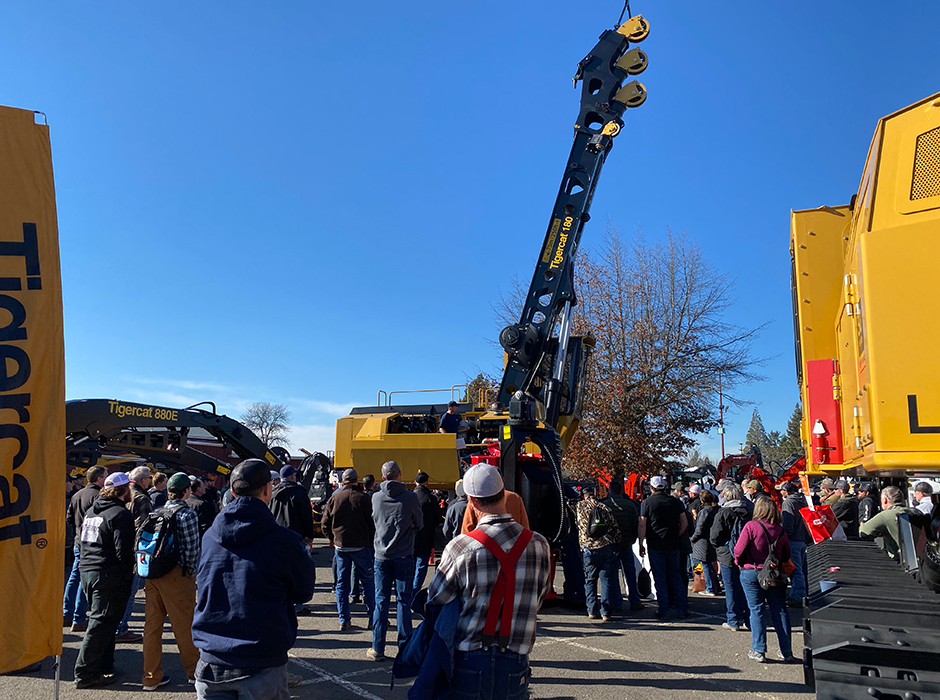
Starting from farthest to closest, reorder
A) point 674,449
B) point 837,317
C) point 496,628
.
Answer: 1. point 674,449
2. point 837,317
3. point 496,628

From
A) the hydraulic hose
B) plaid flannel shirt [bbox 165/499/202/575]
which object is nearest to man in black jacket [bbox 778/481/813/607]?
the hydraulic hose

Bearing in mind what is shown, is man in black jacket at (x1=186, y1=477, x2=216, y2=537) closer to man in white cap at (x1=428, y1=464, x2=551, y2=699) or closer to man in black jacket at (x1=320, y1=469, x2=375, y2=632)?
man in black jacket at (x1=320, y1=469, x2=375, y2=632)

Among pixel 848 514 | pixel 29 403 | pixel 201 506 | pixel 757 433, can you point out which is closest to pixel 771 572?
pixel 848 514

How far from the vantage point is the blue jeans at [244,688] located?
11.1ft

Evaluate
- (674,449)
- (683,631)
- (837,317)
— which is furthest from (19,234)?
(674,449)

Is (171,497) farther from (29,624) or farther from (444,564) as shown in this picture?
(444,564)

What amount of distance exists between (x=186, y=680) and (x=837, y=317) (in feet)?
21.4

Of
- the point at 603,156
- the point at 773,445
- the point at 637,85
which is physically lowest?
the point at 773,445

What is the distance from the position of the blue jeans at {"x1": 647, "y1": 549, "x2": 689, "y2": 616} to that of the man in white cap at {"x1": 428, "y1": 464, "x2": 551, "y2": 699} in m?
6.57

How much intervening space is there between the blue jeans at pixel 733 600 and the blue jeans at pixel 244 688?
257 inches

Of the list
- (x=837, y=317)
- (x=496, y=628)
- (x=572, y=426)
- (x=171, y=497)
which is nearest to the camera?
(x=496, y=628)

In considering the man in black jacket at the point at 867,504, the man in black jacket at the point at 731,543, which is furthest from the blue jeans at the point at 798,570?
the man in black jacket at the point at 731,543

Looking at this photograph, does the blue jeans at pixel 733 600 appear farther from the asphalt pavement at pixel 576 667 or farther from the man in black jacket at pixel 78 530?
the man in black jacket at pixel 78 530

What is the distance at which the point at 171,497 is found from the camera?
589 centimetres
